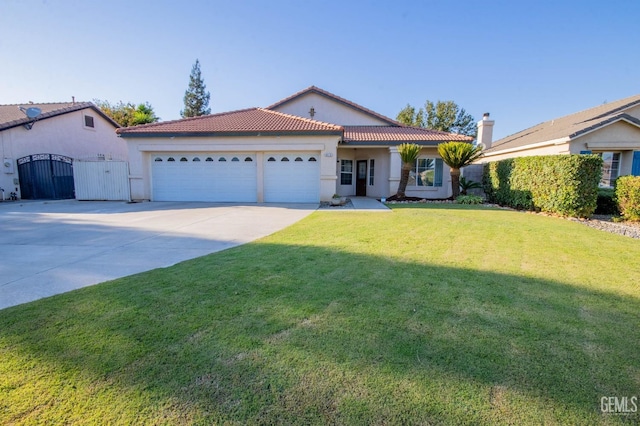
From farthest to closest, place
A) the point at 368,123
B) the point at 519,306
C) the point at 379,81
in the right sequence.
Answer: the point at 379,81 < the point at 368,123 < the point at 519,306

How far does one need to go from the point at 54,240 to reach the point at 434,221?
10.0m

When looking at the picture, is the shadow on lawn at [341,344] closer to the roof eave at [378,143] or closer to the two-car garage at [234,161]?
the two-car garage at [234,161]

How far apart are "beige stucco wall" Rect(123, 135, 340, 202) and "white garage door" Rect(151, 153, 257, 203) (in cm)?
38

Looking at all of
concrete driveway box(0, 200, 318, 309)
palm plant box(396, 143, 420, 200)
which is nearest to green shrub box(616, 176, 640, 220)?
palm plant box(396, 143, 420, 200)

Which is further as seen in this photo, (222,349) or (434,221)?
(434,221)

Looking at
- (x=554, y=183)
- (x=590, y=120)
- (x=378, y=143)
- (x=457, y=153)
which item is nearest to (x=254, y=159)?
(x=378, y=143)

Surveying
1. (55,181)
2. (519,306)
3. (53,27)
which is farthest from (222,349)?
(55,181)

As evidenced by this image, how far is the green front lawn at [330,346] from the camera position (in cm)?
203

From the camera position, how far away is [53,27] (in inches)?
470

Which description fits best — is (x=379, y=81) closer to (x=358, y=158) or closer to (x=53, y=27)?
(x=358, y=158)

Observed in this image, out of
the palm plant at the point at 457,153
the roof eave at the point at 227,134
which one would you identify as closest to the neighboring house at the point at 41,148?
the roof eave at the point at 227,134

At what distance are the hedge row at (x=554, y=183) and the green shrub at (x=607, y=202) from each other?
1.46m

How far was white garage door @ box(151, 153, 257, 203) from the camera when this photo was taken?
1538 cm

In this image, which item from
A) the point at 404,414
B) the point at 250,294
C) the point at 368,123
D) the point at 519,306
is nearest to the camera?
the point at 404,414
